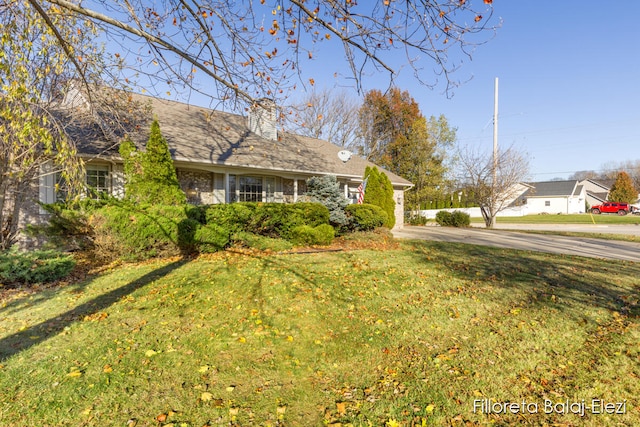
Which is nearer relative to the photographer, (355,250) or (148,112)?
(355,250)

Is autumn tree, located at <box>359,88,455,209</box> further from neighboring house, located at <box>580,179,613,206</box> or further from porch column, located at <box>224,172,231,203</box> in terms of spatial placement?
neighboring house, located at <box>580,179,613,206</box>

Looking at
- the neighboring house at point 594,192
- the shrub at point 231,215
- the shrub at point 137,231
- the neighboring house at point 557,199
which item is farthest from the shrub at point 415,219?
the neighboring house at point 594,192

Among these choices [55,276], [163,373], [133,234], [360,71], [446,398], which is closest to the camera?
[446,398]

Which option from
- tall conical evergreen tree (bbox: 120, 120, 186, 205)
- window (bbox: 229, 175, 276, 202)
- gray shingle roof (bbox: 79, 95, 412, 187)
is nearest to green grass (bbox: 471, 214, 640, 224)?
gray shingle roof (bbox: 79, 95, 412, 187)

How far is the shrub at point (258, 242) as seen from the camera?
962cm

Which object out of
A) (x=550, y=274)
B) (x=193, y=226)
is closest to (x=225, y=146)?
(x=193, y=226)

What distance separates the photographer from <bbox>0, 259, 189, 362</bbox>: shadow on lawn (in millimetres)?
3984

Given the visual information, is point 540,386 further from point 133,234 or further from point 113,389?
point 133,234

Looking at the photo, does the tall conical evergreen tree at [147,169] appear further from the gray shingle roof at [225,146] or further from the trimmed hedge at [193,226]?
the trimmed hedge at [193,226]

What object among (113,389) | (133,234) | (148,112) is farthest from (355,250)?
(148,112)

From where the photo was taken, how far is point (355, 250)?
9.93 metres

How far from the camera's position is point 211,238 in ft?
29.2

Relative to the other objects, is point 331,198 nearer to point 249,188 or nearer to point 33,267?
point 249,188

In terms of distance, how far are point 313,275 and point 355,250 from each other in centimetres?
333
